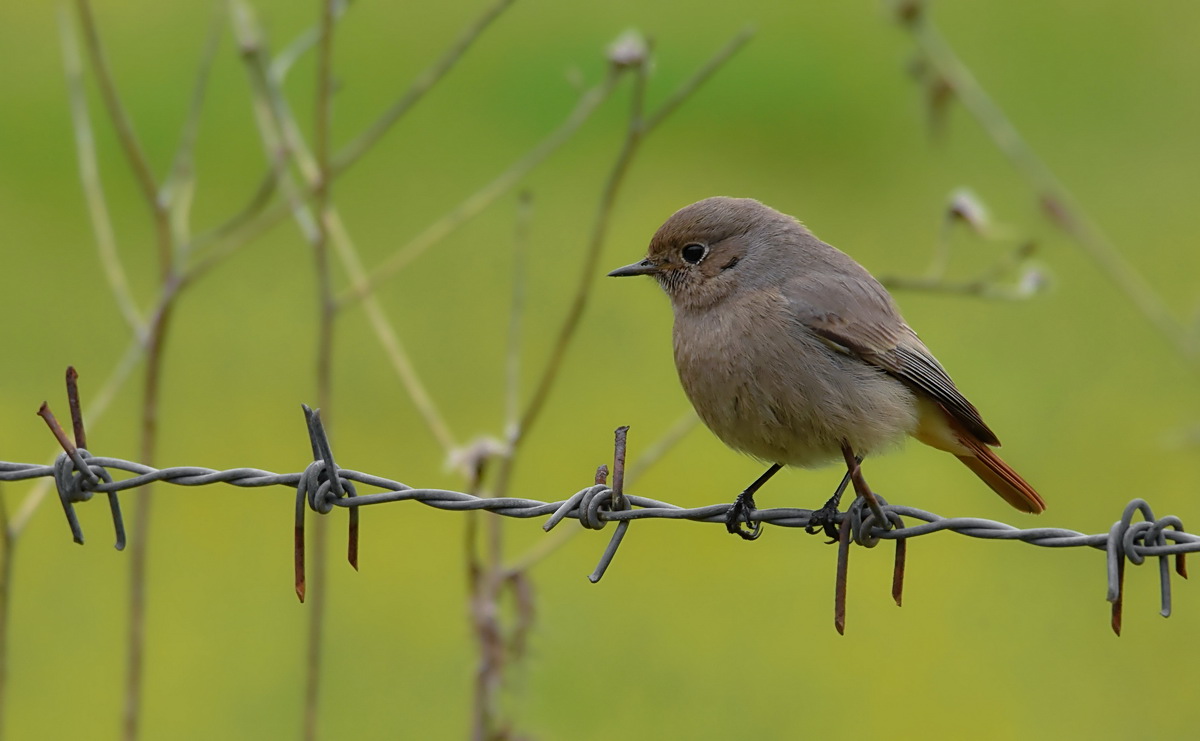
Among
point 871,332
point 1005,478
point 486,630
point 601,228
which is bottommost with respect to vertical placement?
point 486,630

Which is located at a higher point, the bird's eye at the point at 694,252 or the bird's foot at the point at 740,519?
the bird's eye at the point at 694,252

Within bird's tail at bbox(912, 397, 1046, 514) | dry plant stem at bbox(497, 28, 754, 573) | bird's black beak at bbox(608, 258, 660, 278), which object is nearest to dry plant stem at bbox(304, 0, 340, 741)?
dry plant stem at bbox(497, 28, 754, 573)

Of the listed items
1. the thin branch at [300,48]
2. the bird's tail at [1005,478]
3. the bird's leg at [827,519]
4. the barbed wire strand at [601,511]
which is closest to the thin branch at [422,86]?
the thin branch at [300,48]

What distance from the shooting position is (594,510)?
123 inches

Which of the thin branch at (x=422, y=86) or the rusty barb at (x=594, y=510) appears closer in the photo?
the rusty barb at (x=594, y=510)

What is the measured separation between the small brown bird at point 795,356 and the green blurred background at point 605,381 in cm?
93

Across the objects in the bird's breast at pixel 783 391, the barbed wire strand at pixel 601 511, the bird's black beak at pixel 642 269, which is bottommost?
the barbed wire strand at pixel 601 511

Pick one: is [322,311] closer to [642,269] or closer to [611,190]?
[611,190]

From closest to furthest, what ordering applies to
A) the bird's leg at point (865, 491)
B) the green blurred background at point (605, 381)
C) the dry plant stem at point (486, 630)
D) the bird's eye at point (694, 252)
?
1. the bird's leg at point (865, 491)
2. the dry plant stem at point (486, 630)
3. the bird's eye at point (694, 252)
4. the green blurred background at point (605, 381)

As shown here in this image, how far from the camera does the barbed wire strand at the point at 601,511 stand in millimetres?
2803

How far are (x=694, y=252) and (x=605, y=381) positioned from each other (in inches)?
171

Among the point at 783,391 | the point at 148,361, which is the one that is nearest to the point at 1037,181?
the point at 783,391

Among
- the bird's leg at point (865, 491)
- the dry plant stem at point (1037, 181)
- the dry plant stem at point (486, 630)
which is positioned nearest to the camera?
the bird's leg at point (865, 491)

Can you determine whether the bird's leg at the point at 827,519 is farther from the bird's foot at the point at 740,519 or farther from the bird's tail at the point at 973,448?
the bird's tail at the point at 973,448
